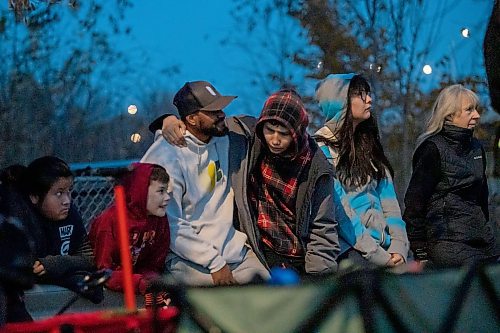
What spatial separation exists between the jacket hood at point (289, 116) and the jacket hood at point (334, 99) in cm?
53

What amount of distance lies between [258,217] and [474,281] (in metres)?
2.16

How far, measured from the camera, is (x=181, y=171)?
4738 mm

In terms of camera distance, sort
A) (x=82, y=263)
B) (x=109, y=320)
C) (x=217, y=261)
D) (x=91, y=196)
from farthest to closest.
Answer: (x=91, y=196) < (x=217, y=261) < (x=82, y=263) < (x=109, y=320)

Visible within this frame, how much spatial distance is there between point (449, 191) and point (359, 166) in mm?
721

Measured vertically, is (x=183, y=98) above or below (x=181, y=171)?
above

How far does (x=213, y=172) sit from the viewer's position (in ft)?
15.9

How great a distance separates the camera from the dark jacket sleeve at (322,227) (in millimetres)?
4797

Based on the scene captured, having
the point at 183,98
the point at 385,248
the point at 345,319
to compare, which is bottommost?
the point at 385,248

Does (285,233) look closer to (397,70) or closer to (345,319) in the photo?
(345,319)

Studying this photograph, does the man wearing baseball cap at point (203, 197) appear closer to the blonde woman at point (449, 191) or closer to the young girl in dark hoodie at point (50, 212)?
the young girl in dark hoodie at point (50, 212)

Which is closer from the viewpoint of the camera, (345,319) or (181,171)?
(345,319)

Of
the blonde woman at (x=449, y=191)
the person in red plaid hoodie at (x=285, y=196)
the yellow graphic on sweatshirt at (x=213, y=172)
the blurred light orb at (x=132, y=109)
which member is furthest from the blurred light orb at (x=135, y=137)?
the yellow graphic on sweatshirt at (x=213, y=172)

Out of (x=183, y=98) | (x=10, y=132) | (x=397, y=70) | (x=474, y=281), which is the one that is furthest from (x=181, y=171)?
(x=397, y=70)

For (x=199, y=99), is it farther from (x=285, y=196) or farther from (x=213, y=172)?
(x=285, y=196)
